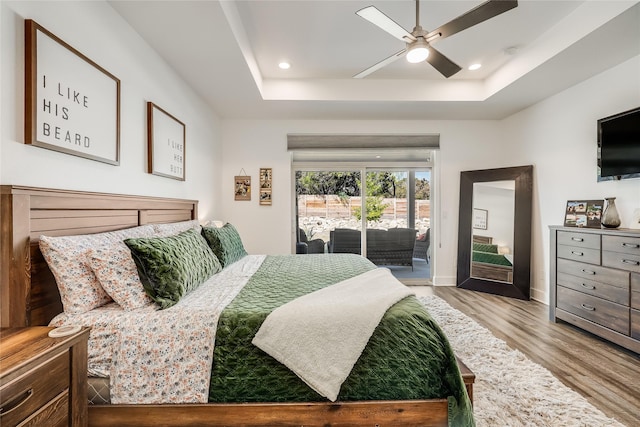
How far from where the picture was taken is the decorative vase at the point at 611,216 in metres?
2.64

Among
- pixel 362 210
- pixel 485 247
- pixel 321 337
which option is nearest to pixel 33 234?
pixel 321 337

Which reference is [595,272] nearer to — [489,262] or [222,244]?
Result: [489,262]

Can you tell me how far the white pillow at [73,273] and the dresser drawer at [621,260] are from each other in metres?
3.64

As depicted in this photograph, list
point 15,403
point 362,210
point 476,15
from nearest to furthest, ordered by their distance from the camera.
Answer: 1. point 15,403
2. point 476,15
3. point 362,210

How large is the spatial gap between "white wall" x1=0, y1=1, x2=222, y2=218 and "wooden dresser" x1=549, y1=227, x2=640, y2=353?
383 centimetres

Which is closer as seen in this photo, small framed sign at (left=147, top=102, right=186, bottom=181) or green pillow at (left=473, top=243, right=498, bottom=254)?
small framed sign at (left=147, top=102, right=186, bottom=181)

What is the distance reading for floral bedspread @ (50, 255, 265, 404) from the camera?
1.31 meters

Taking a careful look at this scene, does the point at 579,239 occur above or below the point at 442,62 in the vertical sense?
below

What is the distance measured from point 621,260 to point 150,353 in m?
3.39

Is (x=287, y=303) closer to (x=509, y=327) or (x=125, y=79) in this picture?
(x=125, y=79)

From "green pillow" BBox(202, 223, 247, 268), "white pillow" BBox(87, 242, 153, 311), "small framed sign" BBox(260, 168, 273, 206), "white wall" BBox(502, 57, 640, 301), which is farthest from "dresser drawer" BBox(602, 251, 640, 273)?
"small framed sign" BBox(260, 168, 273, 206)

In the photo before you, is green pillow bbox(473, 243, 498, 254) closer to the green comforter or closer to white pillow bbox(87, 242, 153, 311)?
the green comforter

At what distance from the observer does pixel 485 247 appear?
4.10 meters

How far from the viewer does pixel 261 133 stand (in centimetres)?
433
